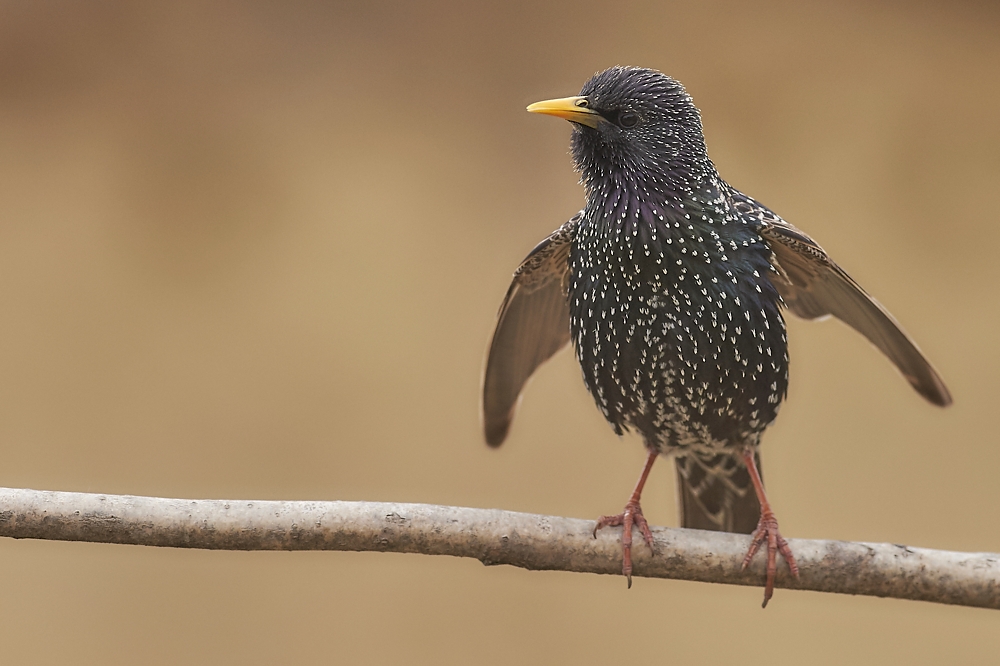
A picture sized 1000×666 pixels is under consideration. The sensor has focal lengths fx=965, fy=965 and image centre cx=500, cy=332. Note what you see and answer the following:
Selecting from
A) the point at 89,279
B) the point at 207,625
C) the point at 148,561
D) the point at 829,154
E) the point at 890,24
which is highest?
the point at 890,24

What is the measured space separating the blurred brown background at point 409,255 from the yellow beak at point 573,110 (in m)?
1.80

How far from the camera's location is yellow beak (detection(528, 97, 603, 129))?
2.19 meters

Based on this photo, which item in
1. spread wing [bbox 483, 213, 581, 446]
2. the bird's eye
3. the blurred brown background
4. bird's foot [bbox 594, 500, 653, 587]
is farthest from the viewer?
the blurred brown background

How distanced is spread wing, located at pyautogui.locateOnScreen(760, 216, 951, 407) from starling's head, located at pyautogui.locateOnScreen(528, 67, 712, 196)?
273mm

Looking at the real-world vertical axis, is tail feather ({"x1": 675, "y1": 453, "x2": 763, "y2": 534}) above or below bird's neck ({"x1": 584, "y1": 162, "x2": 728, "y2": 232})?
below

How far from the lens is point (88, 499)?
192 centimetres

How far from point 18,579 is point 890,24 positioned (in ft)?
13.7

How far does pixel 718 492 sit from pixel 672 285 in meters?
0.74

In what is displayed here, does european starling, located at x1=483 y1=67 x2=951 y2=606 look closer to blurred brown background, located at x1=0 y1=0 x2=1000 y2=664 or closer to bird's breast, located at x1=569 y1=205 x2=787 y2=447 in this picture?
bird's breast, located at x1=569 y1=205 x2=787 y2=447

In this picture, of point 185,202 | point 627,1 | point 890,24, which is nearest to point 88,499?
point 185,202

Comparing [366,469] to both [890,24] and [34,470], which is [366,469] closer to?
[34,470]

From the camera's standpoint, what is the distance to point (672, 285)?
2221 mm

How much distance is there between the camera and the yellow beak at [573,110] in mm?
2193

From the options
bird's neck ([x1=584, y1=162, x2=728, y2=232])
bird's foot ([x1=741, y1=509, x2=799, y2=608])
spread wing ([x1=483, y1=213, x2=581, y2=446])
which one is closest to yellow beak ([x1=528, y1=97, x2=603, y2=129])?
bird's neck ([x1=584, y1=162, x2=728, y2=232])
